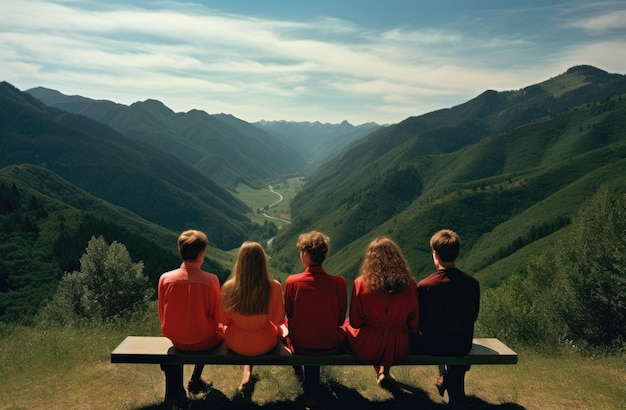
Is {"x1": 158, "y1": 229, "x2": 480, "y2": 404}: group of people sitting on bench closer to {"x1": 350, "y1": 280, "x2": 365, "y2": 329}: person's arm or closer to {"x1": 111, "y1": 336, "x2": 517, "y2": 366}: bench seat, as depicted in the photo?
{"x1": 350, "y1": 280, "x2": 365, "y2": 329}: person's arm

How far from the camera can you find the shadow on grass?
789cm

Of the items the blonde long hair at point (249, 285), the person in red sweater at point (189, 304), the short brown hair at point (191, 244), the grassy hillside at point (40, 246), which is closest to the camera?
the blonde long hair at point (249, 285)

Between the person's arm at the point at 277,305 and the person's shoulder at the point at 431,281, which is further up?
the person's shoulder at the point at 431,281

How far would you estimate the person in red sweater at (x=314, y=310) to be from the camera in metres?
7.69

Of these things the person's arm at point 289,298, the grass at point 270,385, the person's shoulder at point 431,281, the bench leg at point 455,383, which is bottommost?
the grass at point 270,385

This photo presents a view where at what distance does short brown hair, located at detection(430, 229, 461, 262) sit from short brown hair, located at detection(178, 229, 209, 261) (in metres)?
4.46

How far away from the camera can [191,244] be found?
23.9ft

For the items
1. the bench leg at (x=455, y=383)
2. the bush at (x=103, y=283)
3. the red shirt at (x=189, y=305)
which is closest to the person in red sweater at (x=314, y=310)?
the red shirt at (x=189, y=305)

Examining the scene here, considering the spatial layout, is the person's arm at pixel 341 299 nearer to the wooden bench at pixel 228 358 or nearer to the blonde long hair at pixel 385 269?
the blonde long hair at pixel 385 269

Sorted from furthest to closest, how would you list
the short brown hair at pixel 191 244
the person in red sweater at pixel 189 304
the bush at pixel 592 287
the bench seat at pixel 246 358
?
1. the bush at pixel 592 287
2. the bench seat at pixel 246 358
3. the person in red sweater at pixel 189 304
4. the short brown hair at pixel 191 244

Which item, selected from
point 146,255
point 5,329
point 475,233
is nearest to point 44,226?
point 146,255

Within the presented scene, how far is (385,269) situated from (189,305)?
3.88m

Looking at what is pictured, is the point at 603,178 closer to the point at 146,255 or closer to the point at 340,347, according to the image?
the point at 146,255

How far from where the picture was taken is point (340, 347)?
8.11 metres
